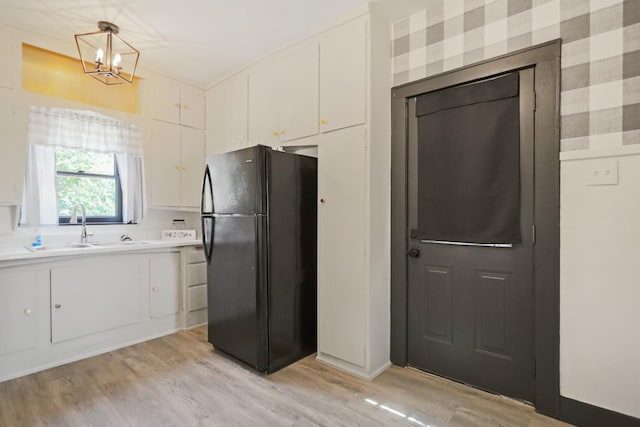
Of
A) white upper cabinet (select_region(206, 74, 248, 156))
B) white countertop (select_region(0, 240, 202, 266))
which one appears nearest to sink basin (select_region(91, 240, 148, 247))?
white countertop (select_region(0, 240, 202, 266))

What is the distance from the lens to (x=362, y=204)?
7.88ft

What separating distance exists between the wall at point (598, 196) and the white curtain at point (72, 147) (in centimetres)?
354

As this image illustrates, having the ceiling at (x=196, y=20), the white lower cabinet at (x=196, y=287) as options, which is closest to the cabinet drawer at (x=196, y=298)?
the white lower cabinet at (x=196, y=287)

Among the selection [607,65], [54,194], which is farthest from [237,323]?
[607,65]

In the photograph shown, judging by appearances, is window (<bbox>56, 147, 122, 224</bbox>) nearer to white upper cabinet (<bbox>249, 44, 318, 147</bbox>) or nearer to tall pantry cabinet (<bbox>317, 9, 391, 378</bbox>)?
white upper cabinet (<bbox>249, 44, 318, 147</bbox>)

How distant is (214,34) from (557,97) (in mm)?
2579

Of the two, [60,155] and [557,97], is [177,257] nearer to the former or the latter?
[60,155]

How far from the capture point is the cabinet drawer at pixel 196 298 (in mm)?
3408

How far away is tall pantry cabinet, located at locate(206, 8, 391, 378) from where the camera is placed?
2.38 meters

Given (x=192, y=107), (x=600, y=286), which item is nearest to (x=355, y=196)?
(x=600, y=286)

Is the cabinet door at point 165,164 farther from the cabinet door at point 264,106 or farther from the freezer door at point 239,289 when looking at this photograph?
the freezer door at point 239,289

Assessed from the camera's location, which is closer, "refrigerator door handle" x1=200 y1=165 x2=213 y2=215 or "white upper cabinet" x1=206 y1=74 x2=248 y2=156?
"refrigerator door handle" x1=200 y1=165 x2=213 y2=215

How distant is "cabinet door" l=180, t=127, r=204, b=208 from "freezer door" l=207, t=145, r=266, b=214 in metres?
1.16

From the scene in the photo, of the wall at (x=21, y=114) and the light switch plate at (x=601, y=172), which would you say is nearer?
the light switch plate at (x=601, y=172)
